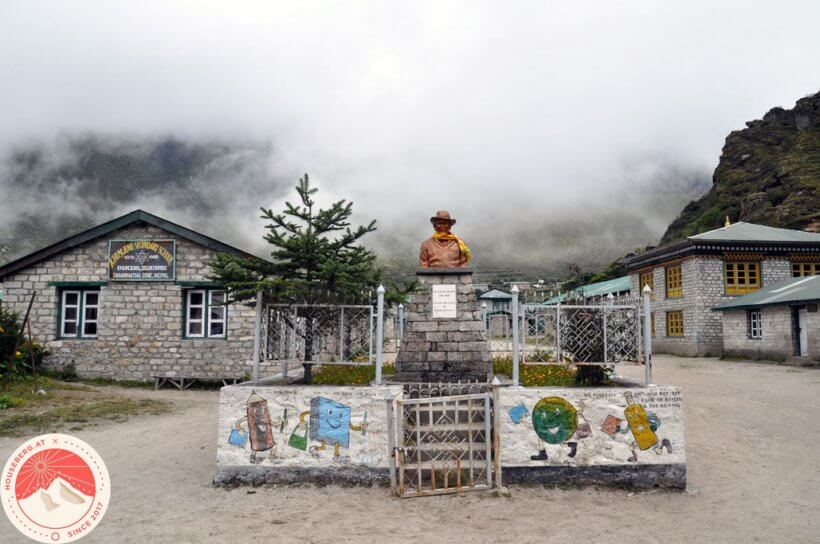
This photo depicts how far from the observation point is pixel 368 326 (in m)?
7.47

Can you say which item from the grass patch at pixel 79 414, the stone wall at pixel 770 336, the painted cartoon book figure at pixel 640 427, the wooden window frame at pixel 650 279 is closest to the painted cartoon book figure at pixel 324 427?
the painted cartoon book figure at pixel 640 427

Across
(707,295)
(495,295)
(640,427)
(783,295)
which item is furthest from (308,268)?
(495,295)

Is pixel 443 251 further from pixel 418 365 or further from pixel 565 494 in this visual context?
pixel 565 494

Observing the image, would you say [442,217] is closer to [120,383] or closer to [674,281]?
[120,383]

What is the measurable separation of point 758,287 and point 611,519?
2330cm

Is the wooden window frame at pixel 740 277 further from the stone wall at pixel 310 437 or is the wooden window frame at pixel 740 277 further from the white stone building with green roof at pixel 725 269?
the stone wall at pixel 310 437

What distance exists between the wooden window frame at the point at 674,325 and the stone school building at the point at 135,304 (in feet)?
67.8

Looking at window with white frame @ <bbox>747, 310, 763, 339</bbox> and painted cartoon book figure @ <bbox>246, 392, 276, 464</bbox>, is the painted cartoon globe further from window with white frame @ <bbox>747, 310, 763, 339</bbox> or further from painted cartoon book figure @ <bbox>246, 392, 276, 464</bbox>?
window with white frame @ <bbox>747, 310, 763, 339</bbox>

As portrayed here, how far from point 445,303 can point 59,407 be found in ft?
28.8

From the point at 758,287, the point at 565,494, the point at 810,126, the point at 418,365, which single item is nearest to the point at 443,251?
the point at 418,365

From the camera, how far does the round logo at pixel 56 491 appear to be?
16.4ft

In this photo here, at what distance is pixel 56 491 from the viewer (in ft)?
16.6

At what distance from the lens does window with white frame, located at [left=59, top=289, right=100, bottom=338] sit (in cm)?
1524

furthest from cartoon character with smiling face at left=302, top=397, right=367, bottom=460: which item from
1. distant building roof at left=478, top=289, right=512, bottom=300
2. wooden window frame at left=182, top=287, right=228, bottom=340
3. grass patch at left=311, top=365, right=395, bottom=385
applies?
distant building roof at left=478, top=289, right=512, bottom=300
